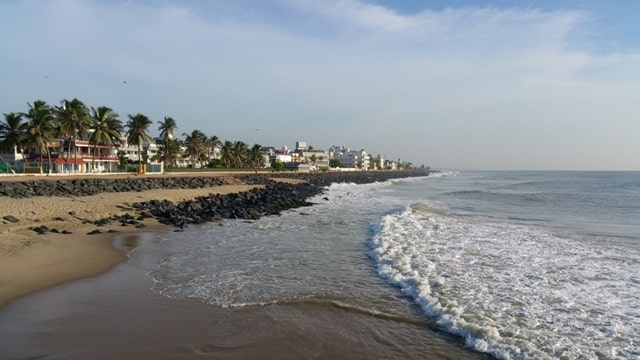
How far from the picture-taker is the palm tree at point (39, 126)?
40.1m

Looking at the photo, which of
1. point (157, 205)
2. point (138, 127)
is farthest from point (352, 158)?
point (157, 205)

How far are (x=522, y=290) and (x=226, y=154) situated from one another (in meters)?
79.6

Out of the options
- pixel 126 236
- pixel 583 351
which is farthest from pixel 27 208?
pixel 583 351

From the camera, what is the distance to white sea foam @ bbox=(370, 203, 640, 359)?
586 centimetres

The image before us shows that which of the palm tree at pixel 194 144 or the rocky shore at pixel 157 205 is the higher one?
the palm tree at pixel 194 144

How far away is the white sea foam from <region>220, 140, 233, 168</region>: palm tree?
73.0 metres

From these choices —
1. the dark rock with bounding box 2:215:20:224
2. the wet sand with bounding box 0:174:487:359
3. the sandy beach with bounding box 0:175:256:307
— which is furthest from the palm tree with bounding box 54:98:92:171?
the wet sand with bounding box 0:174:487:359

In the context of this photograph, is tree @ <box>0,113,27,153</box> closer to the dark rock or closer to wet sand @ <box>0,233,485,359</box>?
the dark rock

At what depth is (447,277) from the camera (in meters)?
9.20

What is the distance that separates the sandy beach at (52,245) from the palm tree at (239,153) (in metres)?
67.9

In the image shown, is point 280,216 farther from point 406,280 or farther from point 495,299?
point 495,299

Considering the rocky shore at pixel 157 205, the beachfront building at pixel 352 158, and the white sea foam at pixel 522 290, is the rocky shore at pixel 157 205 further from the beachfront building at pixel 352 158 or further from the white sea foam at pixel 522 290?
the beachfront building at pixel 352 158

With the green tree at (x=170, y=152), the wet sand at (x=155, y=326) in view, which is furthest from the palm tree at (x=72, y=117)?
the wet sand at (x=155, y=326)

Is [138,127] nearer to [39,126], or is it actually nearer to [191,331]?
[39,126]
